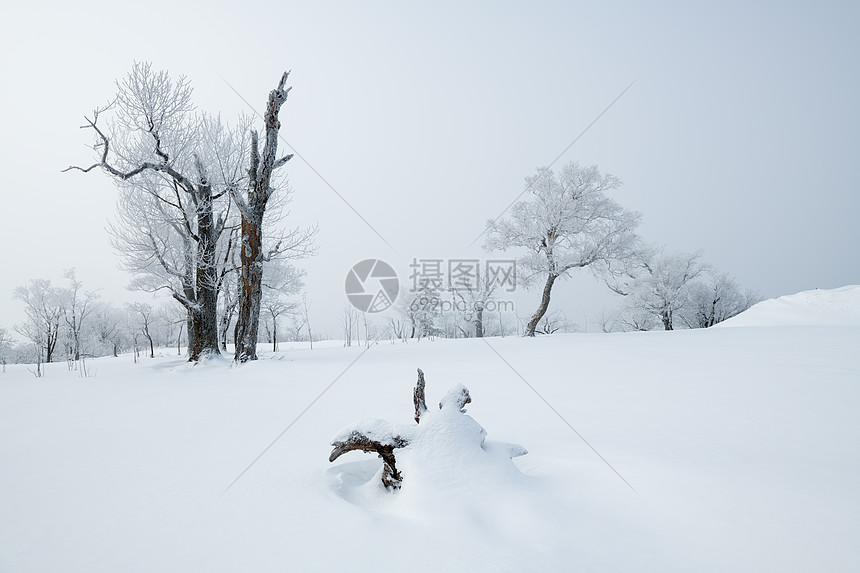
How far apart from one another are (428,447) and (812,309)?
15502 millimetres

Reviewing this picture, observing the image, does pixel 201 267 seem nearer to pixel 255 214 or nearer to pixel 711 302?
pixel 255 214

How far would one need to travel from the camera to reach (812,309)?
1189cm

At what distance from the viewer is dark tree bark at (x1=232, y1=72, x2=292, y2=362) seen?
9211 millimetres

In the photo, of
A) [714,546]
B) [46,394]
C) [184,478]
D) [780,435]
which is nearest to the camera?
[714,546]

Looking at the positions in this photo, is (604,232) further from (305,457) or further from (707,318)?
(707,318)

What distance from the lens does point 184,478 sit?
2.23m

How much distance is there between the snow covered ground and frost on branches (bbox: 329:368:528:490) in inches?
0.7

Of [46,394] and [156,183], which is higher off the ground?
[156,183]

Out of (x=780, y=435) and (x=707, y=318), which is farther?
(x=707, y=318)


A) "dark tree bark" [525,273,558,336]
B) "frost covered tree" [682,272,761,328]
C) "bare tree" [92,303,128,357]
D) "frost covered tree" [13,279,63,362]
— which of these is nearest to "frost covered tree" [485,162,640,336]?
"dark tree bark" [525,273,558,336]

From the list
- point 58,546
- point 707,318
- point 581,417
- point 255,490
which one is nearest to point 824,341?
point 581,417

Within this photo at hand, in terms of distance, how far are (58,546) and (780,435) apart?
4429 millimetres

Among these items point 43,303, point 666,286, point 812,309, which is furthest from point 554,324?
point 43,303

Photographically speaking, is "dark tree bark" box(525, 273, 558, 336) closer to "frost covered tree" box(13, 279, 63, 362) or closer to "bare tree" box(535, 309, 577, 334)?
"bare tree" box(535, 309, 577, 334)
